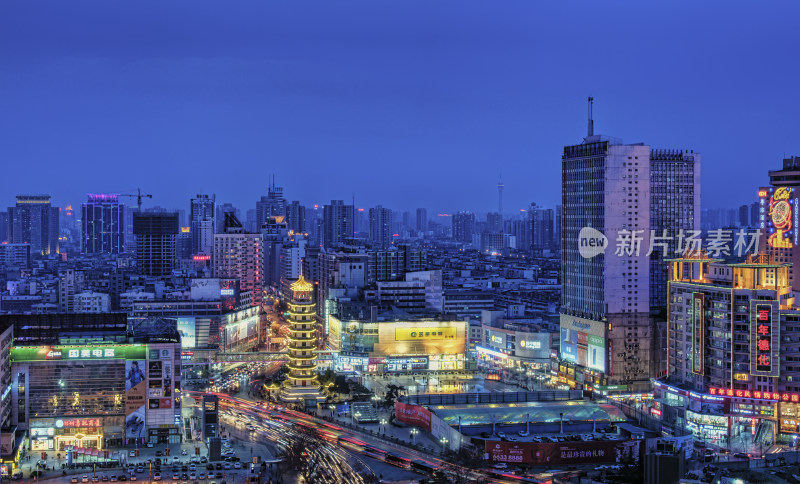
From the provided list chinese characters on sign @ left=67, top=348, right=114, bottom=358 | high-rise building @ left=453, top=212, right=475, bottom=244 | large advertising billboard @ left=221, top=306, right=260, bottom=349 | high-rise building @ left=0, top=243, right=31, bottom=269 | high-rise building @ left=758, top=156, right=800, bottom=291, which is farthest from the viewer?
high-rise building @ left=453, top=212, right=475, bottom=244

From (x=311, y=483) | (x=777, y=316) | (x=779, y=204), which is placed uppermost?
(x=779, y=204)

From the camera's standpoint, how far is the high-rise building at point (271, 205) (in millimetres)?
126625

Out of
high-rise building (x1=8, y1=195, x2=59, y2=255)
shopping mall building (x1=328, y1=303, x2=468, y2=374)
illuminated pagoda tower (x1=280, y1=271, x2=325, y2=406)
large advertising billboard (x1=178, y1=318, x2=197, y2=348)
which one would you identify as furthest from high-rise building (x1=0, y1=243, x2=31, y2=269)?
illuminated pagoda tower (x1=280, y1=271, x2=325, y2=406)

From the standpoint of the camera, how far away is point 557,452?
30641 mm

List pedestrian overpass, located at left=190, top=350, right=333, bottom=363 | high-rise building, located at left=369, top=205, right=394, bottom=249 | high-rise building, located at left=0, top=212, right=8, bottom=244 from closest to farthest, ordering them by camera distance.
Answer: pedestrian overpass, located at left=190, top=350, right=333, bottom=363
high-rise building, located at left=0, top=212, right=8, bottom=244
high-rise building, located at left=369, top=205, right=394, bottom=249

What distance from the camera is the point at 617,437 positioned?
32.1 metres

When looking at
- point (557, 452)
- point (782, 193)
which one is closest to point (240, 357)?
point (557, 452)

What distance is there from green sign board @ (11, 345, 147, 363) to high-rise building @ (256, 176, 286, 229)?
9173cm

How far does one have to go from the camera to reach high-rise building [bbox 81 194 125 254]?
117125mm

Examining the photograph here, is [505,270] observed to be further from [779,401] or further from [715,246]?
[779,401]

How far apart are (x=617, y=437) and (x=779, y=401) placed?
230 inches

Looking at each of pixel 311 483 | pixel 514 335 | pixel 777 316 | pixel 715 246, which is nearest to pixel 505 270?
pixel 514 335

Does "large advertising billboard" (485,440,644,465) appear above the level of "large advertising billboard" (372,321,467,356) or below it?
below

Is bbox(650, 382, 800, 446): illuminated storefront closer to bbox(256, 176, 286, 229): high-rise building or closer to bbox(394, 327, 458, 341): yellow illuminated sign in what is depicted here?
bbox(394, 327, 458, 341): yellow illuminated sign
